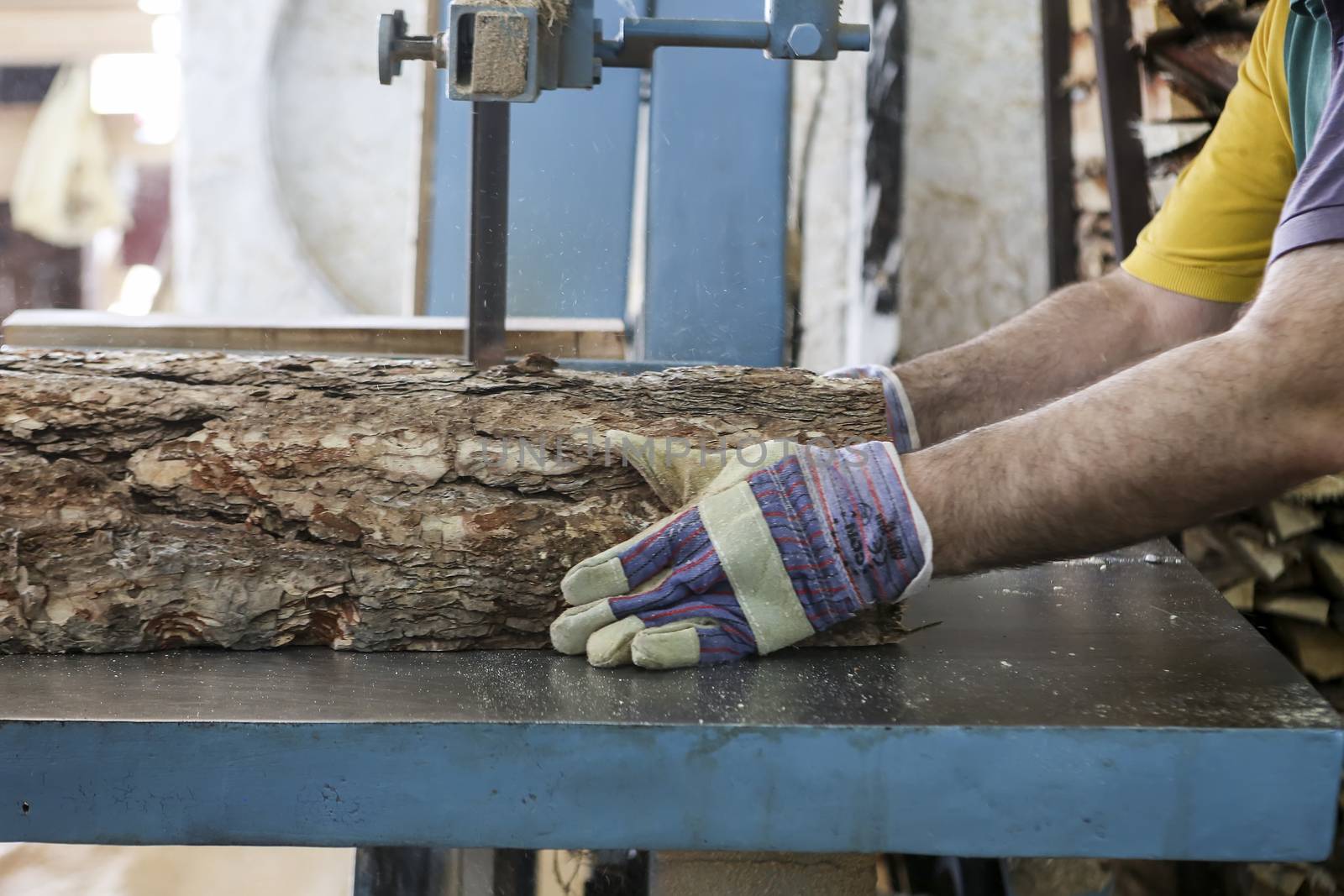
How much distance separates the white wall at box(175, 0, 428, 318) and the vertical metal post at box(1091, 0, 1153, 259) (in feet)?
5.03

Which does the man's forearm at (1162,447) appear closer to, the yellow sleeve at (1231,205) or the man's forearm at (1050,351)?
the man's forearm at (1050,351)

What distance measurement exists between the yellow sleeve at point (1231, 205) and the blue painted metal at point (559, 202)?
32.7 inches

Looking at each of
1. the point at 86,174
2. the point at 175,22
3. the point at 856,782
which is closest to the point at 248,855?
the point at 856,782

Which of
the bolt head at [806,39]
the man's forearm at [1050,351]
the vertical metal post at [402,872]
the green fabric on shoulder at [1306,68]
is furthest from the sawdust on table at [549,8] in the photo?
the vertical metal post at [402,872]

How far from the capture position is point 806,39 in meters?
1.19

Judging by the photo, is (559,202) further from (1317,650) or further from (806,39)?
(1317,650)

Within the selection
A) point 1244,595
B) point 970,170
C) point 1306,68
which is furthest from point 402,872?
point 970,170

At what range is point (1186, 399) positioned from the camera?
0.92 meters

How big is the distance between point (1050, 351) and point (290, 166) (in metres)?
2.13

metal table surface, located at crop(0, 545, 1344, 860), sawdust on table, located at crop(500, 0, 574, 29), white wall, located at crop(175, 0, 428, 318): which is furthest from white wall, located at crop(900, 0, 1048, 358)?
metal table surface, located at crop(0, 545, 1344, 860)

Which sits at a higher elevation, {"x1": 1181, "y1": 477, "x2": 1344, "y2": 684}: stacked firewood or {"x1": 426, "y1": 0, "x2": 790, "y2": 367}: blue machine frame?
{"x1": 426, "y1": 0, "x2": 790, "y2": 367}: blue machine frame

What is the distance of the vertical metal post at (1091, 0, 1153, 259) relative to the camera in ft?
7.21

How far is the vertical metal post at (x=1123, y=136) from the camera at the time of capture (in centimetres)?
220

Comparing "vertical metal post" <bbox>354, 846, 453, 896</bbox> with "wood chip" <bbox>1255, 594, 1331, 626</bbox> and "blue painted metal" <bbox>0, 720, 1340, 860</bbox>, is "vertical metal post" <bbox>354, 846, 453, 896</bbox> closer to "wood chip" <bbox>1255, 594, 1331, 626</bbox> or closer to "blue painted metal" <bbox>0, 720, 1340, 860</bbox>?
"blue painted metal" <bbox>0, 720, 1340, 860</bbox>
